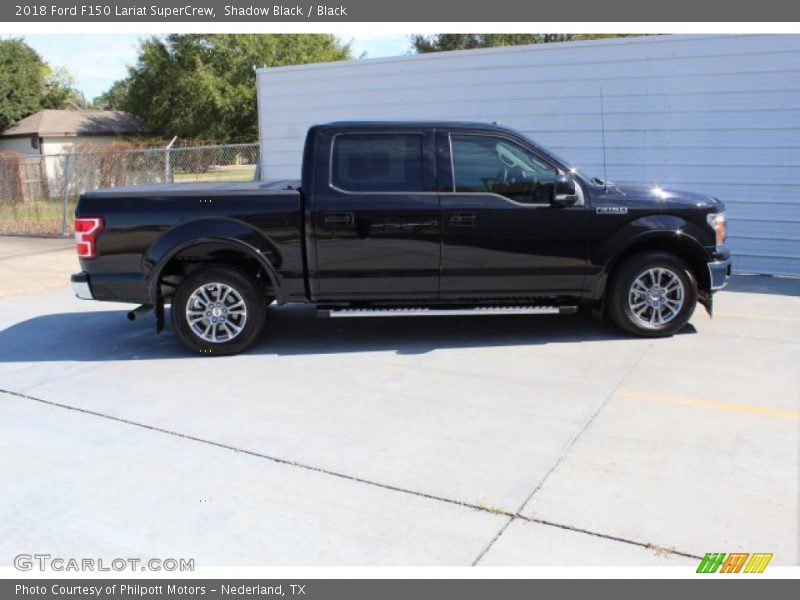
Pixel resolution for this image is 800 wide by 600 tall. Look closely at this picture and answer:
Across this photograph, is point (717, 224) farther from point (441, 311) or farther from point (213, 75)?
point (213, 75)

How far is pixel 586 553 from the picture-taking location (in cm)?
333

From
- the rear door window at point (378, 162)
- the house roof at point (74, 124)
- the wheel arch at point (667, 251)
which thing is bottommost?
the wheel arch at point (667, 251)

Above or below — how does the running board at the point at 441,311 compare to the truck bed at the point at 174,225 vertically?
below

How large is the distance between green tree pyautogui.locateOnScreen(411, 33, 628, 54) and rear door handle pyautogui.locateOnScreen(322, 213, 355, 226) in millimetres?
32589

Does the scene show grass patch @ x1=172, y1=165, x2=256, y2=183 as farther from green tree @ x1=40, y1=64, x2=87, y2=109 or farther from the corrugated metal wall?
green tree @ x1=40, y1=64, x2=87, y2=109

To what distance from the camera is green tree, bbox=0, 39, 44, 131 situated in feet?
129

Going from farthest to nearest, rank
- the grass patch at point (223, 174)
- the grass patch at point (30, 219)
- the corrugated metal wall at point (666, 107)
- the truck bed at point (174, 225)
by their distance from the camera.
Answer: the grass patch at point (223, 174)
the grass patch at point (30, 219)
the corrugated metal wall at point (666, 107)
the truck bed at point (174, 225)

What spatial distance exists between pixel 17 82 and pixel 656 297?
1683 inches

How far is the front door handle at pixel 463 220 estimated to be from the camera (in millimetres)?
6433

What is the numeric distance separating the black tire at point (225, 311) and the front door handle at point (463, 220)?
1.83 metres

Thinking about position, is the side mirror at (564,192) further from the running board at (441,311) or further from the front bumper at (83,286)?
the front bumper at (83,286)

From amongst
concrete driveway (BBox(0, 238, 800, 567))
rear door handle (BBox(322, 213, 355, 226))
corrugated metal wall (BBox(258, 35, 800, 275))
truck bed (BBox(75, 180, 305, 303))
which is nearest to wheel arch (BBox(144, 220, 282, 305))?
truck bed (BBox(75, 180, 305, 303))

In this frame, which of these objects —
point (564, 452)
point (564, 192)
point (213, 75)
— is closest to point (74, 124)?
point (213, 75)

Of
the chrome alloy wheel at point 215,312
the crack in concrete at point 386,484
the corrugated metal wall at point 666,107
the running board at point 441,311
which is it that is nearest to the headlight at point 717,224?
the running board at point 441,311
